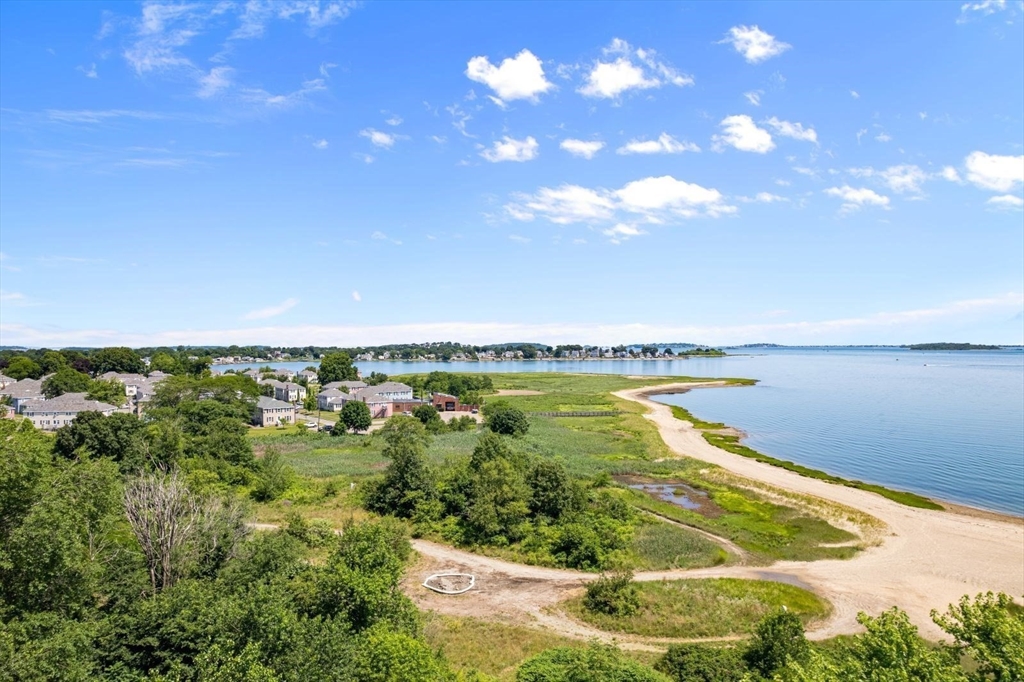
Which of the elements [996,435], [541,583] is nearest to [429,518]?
[541,583]

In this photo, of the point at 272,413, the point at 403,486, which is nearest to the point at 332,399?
the point at 272,413

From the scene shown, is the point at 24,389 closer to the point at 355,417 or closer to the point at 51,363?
the point at 51,363

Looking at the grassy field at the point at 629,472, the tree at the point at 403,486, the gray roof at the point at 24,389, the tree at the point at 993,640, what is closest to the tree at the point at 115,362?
the gray roof at the point at 24,389

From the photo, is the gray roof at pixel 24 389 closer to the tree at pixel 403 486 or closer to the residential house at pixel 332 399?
the residential house at pixel 332 399

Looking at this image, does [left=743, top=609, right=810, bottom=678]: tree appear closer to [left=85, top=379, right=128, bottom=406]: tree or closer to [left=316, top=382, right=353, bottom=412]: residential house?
[left=316, top=382, right=353, bottom=412]: residential house

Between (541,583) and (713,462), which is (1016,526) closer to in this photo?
(713,462)
